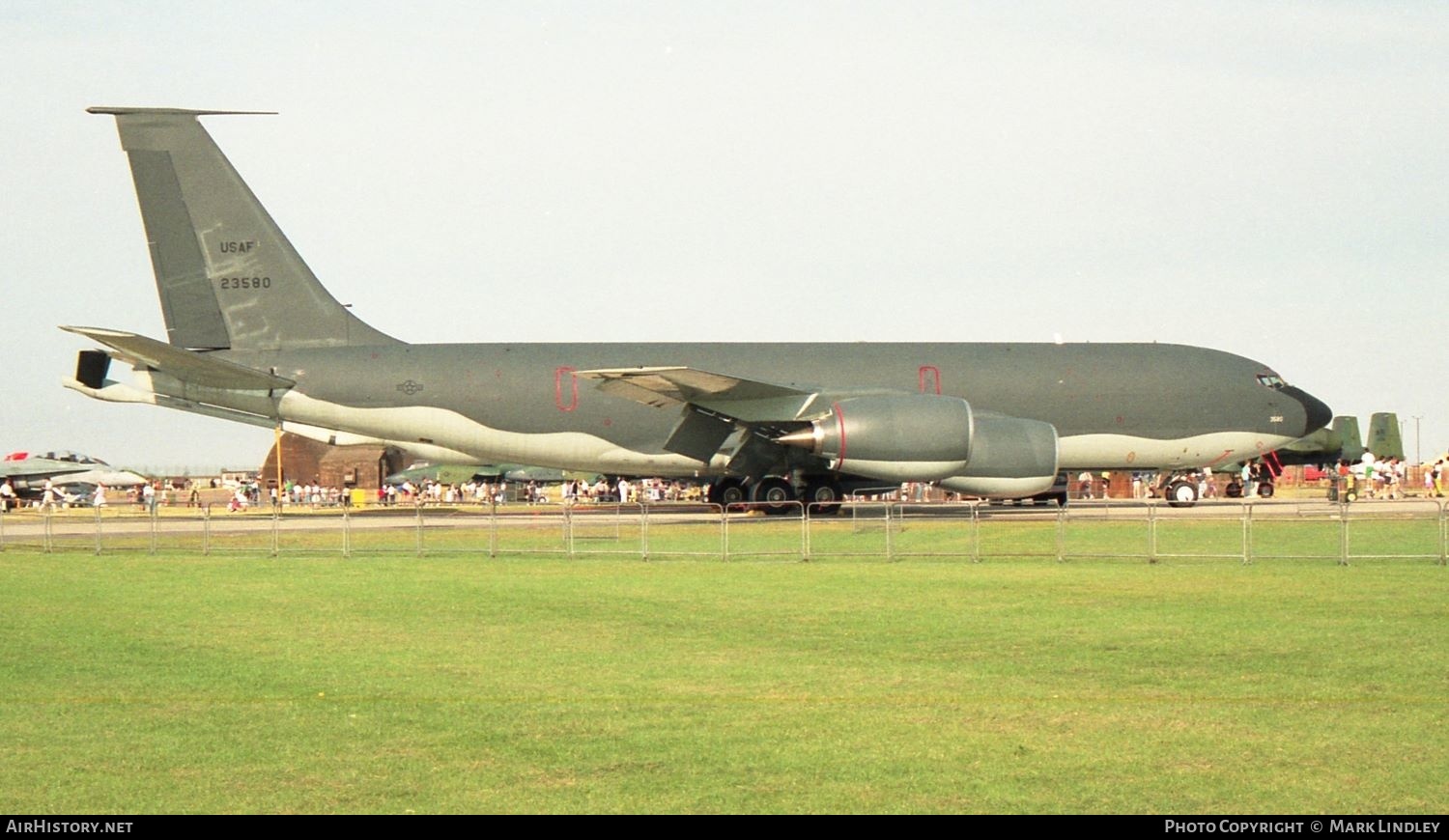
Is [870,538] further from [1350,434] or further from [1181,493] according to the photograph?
[1350,434]

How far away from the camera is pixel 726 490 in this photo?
124 ft

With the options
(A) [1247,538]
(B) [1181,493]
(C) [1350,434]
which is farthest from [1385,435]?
(A) [1247,538]

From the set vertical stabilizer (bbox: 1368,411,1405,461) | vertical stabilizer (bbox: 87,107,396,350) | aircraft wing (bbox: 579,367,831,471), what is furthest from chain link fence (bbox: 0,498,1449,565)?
vertical stabilizer (bbox: 1368,411,1405,461)

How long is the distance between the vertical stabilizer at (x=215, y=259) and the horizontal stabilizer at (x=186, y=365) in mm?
1473

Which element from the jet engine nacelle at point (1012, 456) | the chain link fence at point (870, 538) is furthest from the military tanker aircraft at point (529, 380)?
the chain link fence at point (870, 538)

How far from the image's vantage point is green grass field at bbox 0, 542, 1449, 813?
7.57 metres

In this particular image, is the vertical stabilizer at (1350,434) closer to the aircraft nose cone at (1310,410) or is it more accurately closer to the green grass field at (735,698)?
the aircraft nose cone at (1310,410)

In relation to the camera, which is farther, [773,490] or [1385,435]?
[1385,435]

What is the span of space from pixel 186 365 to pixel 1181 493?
982 inches

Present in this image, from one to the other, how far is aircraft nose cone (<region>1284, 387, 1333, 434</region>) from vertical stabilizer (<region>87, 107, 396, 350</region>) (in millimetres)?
23917

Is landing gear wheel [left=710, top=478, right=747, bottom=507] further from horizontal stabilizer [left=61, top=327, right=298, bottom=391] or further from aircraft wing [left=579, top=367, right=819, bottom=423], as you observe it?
horizontal stabilizer [left=61, top=327, right=298, bottom=391]

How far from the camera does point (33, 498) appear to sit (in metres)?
74.2

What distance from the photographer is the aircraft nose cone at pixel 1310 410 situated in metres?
39.5

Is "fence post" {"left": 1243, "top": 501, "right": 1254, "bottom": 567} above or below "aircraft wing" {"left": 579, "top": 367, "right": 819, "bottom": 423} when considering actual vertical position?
below
